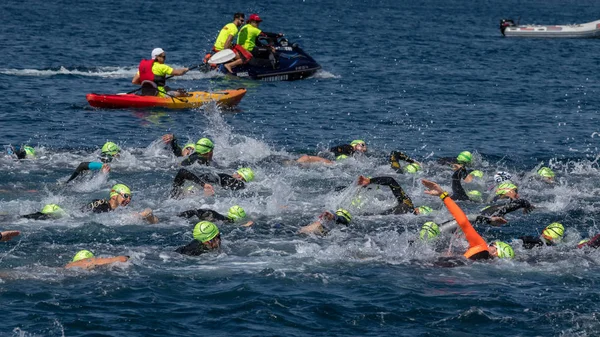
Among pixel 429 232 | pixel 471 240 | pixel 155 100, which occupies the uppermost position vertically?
pixel 471 240

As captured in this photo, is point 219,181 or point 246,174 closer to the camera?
point 219,181

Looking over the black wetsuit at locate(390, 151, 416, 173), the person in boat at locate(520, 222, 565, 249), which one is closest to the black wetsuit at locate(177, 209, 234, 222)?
the person in boat at locate(520, 222, 565, 249)

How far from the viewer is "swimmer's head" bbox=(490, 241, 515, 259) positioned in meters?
15.9

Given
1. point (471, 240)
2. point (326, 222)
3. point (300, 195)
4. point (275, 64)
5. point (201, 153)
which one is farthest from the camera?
point (275, 64)

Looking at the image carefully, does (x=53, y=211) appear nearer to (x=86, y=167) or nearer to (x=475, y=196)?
(x=86, y=167)

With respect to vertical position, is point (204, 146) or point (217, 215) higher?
point (204, 146)

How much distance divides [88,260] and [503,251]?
666 cm

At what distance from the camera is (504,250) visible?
16.0m

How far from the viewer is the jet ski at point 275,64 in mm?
36688

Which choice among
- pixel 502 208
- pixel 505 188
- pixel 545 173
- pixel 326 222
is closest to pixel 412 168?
pixel 545 173

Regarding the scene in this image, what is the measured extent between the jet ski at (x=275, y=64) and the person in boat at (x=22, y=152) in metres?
14.2

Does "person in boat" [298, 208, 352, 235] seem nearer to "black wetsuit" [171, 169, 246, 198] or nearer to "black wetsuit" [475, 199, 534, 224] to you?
"black wetsuit" [475, 199, 534, 224]

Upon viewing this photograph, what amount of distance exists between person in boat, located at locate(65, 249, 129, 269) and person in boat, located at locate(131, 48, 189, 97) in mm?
14351

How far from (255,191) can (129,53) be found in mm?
25344
